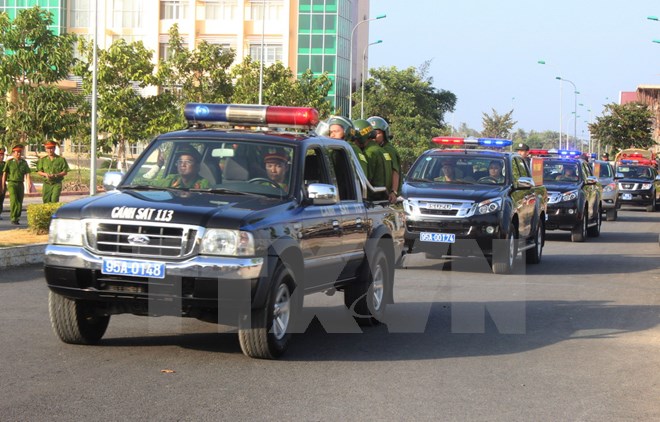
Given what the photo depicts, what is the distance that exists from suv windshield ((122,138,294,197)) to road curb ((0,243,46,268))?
6.35 metres

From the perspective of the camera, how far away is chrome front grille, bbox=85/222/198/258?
800cm

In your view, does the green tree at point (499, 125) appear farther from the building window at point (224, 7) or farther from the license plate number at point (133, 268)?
the license plate number at point (133, 268)

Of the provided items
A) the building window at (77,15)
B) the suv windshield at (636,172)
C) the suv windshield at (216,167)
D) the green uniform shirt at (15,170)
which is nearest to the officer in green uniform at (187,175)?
the suv windshield at (216,167)

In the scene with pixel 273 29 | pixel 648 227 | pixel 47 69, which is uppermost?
pixel 273 29

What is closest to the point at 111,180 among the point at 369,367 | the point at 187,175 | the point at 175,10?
the point at 187,175

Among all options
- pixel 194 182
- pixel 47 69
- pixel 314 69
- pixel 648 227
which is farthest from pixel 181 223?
pixel 314 69

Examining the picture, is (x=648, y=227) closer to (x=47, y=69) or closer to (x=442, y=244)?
(x=442, y=244)

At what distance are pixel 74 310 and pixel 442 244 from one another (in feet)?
28.8

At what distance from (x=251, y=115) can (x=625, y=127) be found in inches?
2829

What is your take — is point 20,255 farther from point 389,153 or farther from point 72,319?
point 72,319

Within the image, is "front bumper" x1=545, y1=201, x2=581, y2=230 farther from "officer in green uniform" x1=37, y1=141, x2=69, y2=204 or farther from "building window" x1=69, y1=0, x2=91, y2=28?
"building window" x1=69, y1=0, x2=91, y2=28

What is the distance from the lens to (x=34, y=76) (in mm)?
35906

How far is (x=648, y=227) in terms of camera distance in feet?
105

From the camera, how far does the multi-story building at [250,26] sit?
84.7 meters
